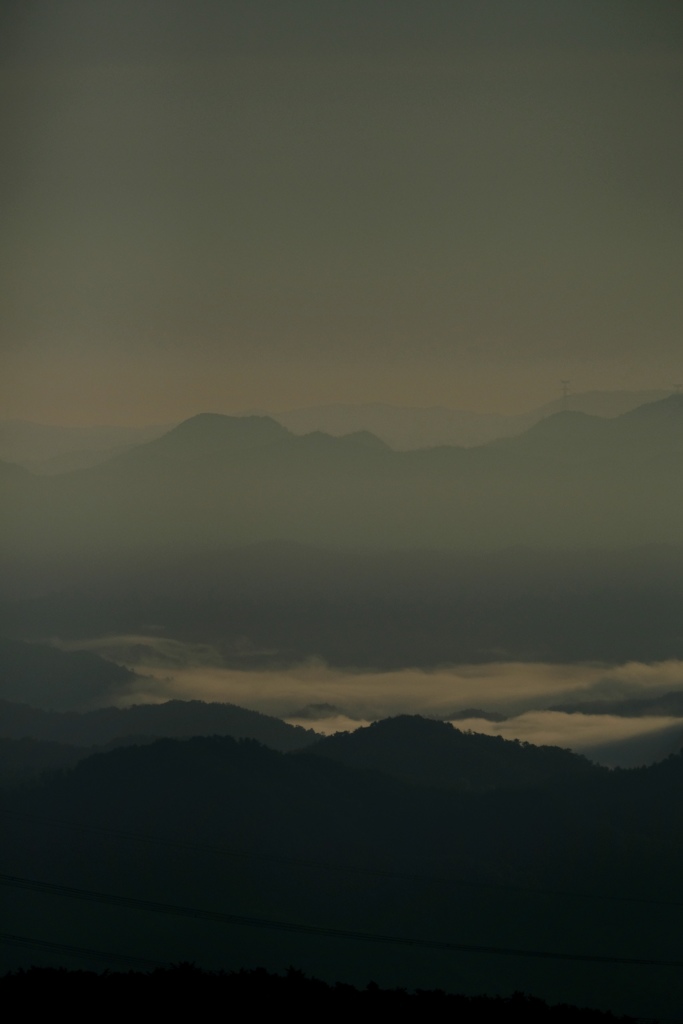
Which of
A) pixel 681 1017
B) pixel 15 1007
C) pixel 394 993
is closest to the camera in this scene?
→ pixel 15 1007

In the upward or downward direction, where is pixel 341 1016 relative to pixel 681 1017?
upward

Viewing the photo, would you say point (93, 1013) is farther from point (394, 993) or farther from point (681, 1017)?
point (681, 1017)

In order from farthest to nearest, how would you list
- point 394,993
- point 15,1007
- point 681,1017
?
point 681,1017, point 394,993, point 15,1007

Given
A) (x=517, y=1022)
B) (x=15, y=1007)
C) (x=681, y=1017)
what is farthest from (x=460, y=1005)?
(x=681, y=1017)

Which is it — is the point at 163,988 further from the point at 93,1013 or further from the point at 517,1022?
the point at 517,1022

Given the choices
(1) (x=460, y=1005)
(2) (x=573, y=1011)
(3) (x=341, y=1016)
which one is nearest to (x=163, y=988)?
(3) (x=341, y=1016)

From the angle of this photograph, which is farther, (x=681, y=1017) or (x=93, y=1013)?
(x=681, y=1017)
